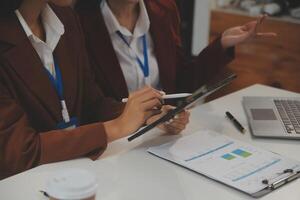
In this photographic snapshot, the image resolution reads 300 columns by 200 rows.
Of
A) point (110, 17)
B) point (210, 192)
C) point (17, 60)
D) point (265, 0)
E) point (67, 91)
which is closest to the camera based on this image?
point (210, 192)

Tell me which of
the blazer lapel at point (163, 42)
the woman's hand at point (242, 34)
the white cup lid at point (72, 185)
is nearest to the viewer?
the white cup lid at point (72, 185)

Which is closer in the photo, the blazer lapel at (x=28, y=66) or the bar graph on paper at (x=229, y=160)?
the bar graph on paper at (x=229, y=160)

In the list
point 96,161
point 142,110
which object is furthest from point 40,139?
point 142,110

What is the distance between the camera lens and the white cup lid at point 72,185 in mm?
925

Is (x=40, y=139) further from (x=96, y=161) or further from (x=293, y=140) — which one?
(x=293, y=140)

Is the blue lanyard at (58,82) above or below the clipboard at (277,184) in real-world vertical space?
above

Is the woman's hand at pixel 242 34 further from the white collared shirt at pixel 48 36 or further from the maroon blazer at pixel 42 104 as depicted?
the white collared shirt at pixel 48 36

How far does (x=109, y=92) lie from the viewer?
1.91 metres

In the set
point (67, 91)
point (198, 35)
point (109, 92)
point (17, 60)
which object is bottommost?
point (198, 35)

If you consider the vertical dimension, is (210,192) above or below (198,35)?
above

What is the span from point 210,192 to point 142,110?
333mm

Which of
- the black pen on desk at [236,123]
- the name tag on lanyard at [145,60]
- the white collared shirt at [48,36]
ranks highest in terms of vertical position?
the white collared shirt at [48,36]

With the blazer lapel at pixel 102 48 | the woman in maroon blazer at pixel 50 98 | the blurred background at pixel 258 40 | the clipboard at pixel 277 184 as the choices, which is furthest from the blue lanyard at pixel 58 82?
the blurred background at pixel 258 40

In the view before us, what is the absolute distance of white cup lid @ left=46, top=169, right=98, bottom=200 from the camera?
3.03 feet
